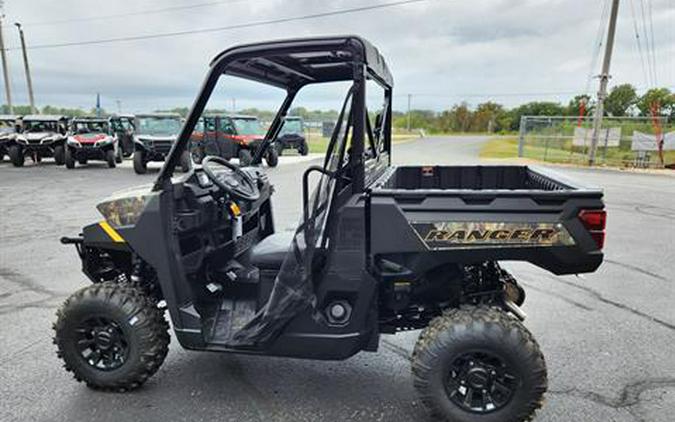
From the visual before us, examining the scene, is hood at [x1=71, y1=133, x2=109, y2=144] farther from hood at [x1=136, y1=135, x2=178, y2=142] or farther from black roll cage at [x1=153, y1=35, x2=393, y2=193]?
black roll cage at [x1=153, y1=35, x2=393, y2=193]

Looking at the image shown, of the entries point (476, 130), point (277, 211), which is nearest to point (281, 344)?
point (277, 211)

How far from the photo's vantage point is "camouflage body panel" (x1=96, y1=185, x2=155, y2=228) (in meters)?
2.67

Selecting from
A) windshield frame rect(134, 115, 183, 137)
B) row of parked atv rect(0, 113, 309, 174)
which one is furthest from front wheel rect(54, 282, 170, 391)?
windshield frame rect(134, 115, 183, 137)

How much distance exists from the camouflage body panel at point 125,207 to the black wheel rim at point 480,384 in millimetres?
1901

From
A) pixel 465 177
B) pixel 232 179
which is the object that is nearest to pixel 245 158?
pixel 232 179

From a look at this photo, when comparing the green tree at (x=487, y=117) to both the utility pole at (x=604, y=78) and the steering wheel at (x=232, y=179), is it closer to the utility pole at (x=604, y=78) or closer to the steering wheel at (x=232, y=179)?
the utility pole at (x=604, y=78)

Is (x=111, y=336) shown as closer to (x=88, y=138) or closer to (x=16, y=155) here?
Result: (x=88, y=138)

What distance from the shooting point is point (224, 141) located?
3.74 meters

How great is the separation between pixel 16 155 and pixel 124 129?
4.98 m

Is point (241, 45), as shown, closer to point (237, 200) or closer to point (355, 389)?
point (237, 200)

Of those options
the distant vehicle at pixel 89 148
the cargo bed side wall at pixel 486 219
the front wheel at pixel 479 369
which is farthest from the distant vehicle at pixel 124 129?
the front wheel at pixel 479 369

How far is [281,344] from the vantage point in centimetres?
265

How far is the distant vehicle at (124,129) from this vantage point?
20500 millimetres

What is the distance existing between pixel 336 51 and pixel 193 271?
5.00ft
